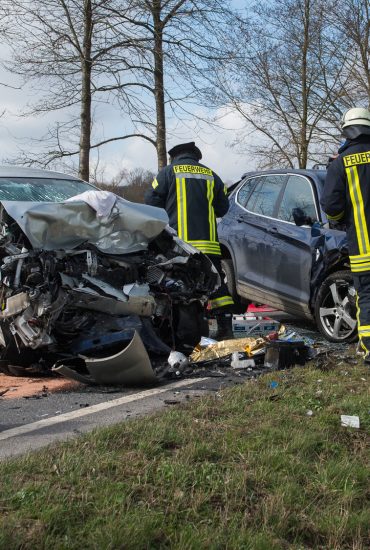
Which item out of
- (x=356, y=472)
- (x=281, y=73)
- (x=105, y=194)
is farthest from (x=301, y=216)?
(x=281, y=73)

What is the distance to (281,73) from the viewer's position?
68.8ft

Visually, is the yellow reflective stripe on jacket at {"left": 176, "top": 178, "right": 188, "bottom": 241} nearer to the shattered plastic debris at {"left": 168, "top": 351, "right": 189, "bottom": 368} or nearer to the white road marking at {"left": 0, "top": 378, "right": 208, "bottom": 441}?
the shattered plastic debris at {"left": 168, "top": 351, "right": 189, "bottom": 368}

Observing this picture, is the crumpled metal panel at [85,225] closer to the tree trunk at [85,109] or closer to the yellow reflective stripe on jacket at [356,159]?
the yellow reflective stripe on jacket at [356,159]

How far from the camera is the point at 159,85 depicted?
44.0 ft

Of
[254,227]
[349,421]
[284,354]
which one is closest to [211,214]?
[254,227]

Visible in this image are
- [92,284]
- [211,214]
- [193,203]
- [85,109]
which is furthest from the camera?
[85,109]

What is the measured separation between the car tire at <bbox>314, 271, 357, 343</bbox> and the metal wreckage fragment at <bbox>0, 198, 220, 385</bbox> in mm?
1377

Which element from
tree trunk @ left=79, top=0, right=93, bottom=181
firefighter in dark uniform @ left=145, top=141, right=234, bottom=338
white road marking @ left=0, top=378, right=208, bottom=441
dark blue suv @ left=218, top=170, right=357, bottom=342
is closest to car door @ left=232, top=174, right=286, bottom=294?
dark blue suv @ left=218, top=170, right=357, bottom=342

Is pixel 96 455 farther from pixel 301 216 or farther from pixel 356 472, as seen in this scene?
pixel 301 216

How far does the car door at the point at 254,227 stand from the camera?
7.62 metres

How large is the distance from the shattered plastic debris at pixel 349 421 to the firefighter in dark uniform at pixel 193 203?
3225 mm

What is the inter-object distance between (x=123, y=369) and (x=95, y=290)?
0.68 metres

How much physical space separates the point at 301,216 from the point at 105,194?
7.07 ft

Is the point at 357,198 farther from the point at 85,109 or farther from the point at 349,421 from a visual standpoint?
the point at 85,109
